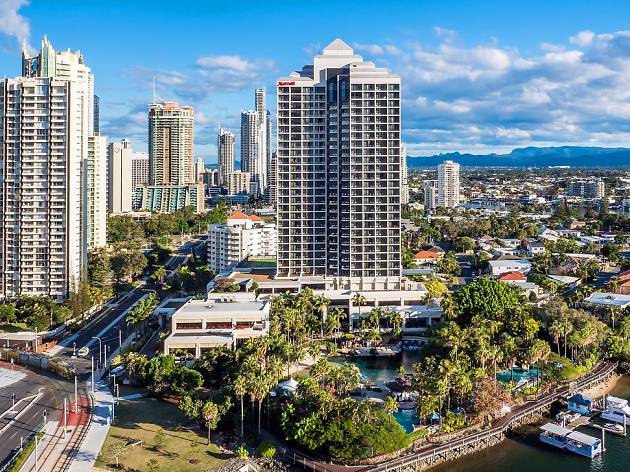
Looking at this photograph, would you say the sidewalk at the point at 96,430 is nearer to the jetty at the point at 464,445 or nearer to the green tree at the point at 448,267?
the jetty at the point at 464,445

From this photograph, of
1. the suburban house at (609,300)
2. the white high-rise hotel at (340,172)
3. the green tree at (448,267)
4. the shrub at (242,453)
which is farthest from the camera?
the green tree at (448,267)

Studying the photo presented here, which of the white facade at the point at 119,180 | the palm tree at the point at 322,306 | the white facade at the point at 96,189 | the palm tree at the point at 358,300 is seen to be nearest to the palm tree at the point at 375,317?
the palm tree at the point at 358,300

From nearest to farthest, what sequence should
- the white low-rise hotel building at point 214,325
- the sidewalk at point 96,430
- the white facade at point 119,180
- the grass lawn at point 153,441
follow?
the sidewalk at point 96,430 → the grass lawn at point 153,441 → the white low-rise hotel building at point 214,325 → the white facade at point 119,180

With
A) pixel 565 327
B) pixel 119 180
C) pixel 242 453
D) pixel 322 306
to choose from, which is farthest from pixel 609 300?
pixel 119 180

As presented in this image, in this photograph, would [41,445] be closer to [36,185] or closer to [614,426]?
[614,426]

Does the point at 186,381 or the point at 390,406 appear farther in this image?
the point at 186,381

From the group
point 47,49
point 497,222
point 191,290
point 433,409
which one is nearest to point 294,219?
point 191,290
